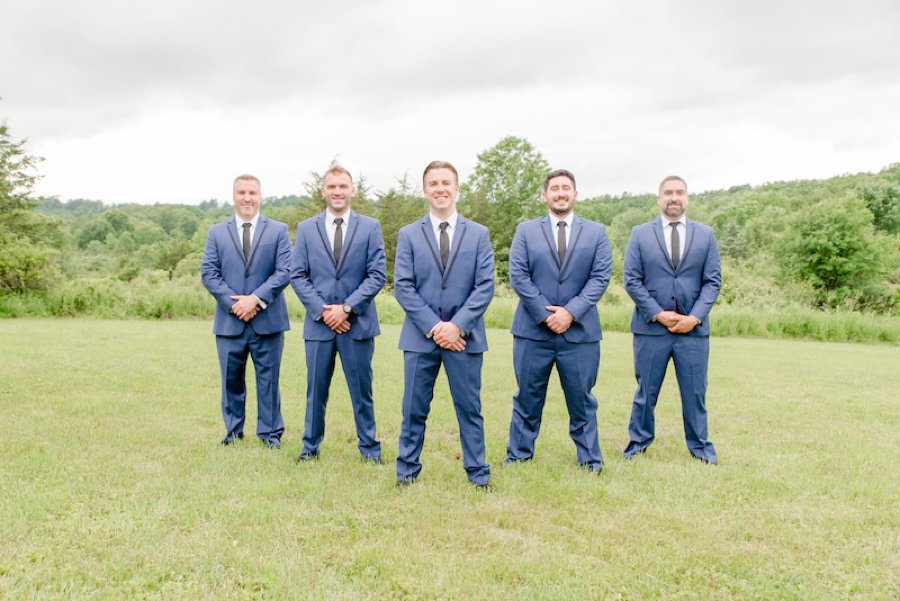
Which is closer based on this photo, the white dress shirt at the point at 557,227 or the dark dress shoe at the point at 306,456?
the white dress shirt at the point at 557,227

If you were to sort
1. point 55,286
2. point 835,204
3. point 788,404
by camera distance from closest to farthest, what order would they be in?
point 788,404 < point 55,286 < point 835,204

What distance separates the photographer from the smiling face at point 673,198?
6.03 meters

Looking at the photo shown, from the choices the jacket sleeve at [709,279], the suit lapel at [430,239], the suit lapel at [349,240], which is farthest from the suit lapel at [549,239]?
the suit lapel at [349,240]

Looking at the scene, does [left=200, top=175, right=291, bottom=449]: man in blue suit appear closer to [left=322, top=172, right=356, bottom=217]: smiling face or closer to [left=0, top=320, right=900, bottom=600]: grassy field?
[left=0, top=320, right=900, bottom=600]: grassy field

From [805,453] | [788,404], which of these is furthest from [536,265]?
[788,404]

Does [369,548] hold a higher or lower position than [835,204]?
lower

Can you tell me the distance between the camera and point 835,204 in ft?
140

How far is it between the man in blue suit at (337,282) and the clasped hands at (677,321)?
2575mm

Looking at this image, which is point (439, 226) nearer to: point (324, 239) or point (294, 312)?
point (324, 239)

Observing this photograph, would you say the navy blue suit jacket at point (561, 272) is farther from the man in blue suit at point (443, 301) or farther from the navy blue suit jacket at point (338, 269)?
the navy blue suit jacket at point (338, 269)

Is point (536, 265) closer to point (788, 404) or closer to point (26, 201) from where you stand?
point (788, 404)

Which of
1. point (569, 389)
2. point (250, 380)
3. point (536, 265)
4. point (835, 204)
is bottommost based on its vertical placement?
point (250, 380)

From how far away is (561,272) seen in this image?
5.68 metres

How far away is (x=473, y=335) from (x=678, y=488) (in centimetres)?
203
